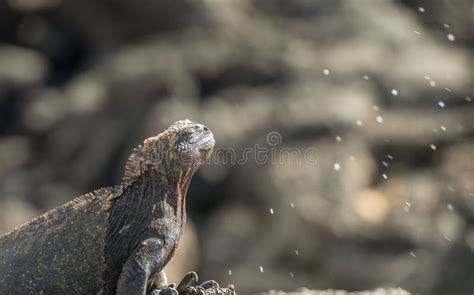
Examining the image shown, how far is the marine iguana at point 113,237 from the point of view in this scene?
284 inches

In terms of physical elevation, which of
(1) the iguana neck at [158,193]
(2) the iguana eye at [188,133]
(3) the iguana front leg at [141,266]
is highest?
(2) the iguana eye at [188,133]

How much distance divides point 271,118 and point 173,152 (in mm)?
14705

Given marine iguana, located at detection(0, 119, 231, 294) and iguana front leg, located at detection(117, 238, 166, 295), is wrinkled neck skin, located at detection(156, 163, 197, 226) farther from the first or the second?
iguana front leg, located at detection(117, 238, 166, 295)

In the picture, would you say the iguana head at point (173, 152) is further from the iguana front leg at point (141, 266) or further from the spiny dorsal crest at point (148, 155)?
the iguana front leg at point (141, 266)

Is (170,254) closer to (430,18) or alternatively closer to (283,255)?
(283,255)

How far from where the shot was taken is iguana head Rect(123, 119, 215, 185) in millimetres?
7570

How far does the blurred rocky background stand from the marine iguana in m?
10.7

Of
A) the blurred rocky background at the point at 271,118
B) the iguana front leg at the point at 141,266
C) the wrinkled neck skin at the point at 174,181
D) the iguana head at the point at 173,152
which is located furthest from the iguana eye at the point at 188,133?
the blurred rocky background at the point at 271,118

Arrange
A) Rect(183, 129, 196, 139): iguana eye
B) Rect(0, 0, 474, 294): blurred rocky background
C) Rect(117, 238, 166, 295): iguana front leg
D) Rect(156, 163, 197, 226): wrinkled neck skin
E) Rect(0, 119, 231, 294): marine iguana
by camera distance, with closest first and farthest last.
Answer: Rect(117, 238, 166, 295): iguana front leg, Rect(0, 119, 231, 294): marine iguana, Rect(156, 163, 197, 226): wrinkled neck skin, Rect(183, 129, 196, 139): iguana eye, Rect(0, 0, 474, 294): blurred rocky background

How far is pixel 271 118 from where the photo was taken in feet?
72.9

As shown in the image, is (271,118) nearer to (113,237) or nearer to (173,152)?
(173,152)

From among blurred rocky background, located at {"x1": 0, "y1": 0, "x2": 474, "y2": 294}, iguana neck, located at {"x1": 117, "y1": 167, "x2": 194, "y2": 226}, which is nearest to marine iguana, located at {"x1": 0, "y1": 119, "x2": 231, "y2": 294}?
iguana neck, located at {"x1": 117, "y1": 167, "x2": 194, "y2": 226}

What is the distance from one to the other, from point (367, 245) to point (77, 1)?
33.2 feet

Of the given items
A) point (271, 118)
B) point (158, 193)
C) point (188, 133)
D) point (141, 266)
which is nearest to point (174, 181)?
point (158, 193)
